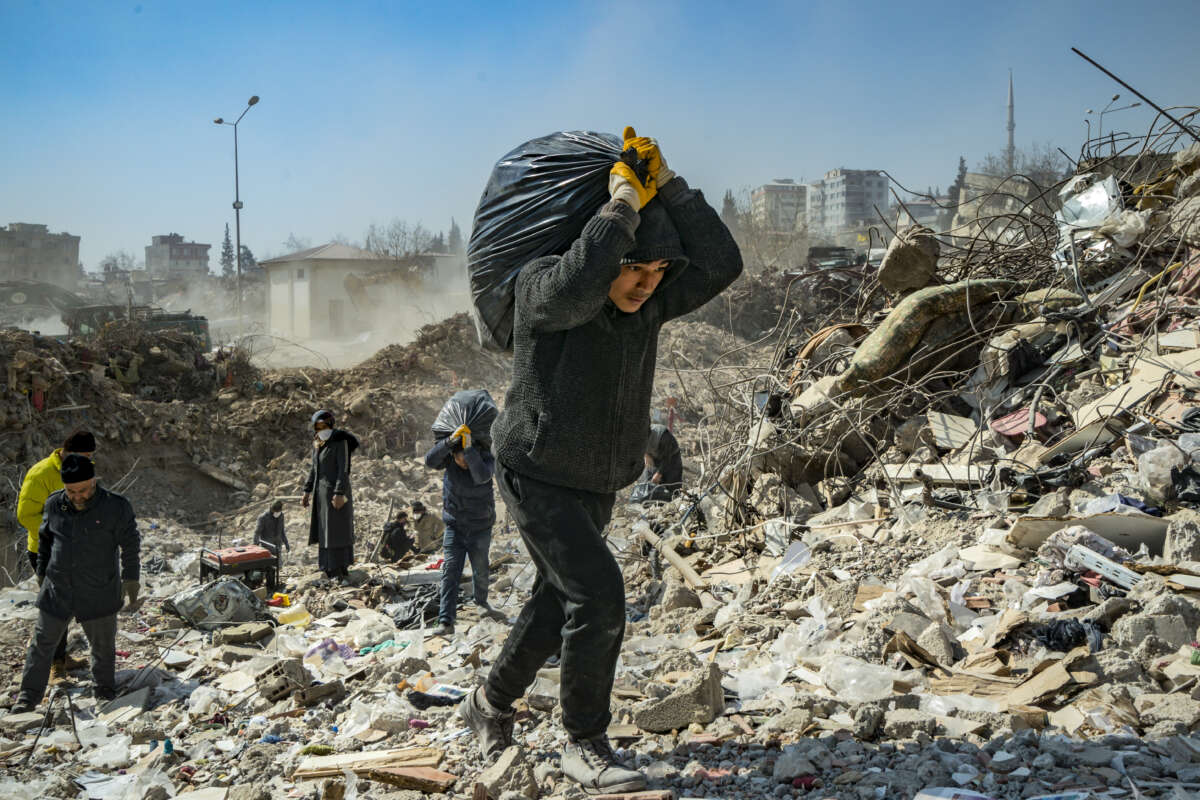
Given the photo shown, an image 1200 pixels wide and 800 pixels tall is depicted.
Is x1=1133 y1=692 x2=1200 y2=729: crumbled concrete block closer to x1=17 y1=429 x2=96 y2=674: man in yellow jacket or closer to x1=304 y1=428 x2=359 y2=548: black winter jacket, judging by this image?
x1=17 y1=429 x2=96 y2=674: man in yellow jacket

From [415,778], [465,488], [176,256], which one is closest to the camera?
[415,778]

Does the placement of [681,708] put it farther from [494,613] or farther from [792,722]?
[494,613]

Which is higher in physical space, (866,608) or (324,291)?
(324,291)

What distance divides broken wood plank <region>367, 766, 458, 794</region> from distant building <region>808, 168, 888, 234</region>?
3485 inches

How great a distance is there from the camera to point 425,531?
30.3 ft

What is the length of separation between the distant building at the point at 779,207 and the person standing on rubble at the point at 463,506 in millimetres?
42091

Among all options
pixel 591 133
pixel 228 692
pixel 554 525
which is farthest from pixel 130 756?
pixel 591 133

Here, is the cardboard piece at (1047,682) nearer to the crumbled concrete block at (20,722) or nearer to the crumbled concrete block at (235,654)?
the crumbled concrete block at (235,654)

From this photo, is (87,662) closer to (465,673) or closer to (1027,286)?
(465,673)

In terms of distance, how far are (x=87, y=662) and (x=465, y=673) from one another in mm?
3007

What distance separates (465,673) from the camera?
14.4 ft

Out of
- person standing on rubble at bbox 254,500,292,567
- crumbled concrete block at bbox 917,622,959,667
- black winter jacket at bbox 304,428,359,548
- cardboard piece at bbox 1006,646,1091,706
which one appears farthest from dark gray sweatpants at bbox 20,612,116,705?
cardboard piece at bbox 1006,646,1091,706

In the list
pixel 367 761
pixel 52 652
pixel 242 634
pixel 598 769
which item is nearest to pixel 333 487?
pixel 242 634

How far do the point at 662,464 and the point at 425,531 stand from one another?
8.95 ft
